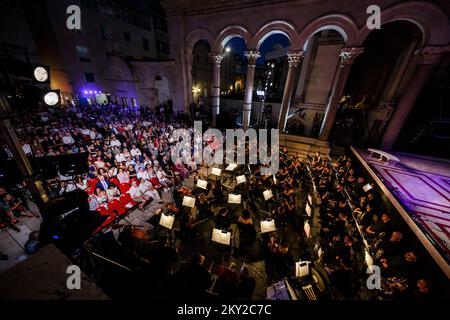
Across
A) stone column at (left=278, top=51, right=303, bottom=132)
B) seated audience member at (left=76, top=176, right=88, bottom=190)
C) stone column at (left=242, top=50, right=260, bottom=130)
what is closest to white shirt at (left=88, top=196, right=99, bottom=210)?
seated audience member at (left=76, top=176, right=88, bottom=190)

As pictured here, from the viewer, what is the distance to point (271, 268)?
18.3 feet

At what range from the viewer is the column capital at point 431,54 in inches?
354

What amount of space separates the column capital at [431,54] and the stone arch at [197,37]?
526 inches

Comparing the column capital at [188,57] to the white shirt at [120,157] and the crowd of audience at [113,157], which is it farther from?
the white shirt at [120,157]

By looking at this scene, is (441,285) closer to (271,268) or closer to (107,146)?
(271,268)

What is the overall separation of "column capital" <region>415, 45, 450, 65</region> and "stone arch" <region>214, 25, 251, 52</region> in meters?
10.1

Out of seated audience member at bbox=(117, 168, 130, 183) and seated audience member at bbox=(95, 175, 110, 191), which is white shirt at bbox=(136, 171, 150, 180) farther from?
seated audience member at bbox=(95, 175, 110, 191)

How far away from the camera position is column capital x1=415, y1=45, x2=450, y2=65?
8.99 meters

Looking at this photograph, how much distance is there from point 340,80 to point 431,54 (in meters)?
3.99

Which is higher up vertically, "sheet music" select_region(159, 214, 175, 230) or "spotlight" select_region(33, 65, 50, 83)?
"spotlight" select_region(33, 65, 50, 83)

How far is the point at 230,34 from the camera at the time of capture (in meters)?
13.9

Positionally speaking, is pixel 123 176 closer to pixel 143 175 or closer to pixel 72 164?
pixel 143 175
